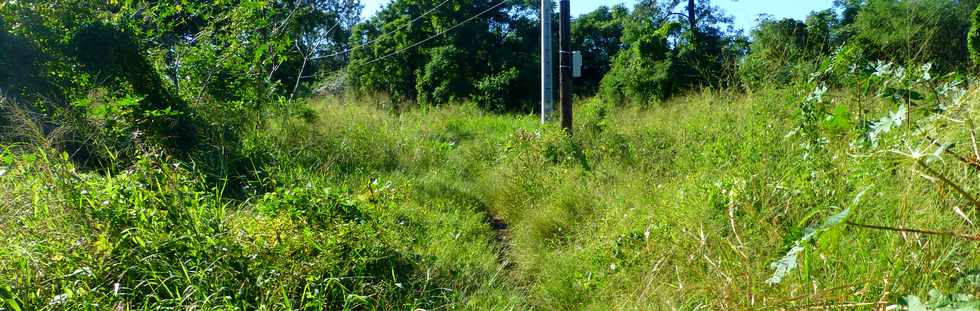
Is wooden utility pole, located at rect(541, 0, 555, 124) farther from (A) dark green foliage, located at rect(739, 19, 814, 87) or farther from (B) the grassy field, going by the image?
(B) the grassy field

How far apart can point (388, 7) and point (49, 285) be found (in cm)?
2383

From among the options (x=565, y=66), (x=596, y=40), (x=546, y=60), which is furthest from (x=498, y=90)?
(x=565, y=66)

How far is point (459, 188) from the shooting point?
6699 millimetres

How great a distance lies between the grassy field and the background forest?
18mm

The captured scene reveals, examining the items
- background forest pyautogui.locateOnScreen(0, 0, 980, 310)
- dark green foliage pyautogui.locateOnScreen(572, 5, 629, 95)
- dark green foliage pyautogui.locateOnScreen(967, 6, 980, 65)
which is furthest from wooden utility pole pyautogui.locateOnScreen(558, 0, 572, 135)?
dark green foliage pyautogui.locateOnScreen(572, 5, 629, 95)

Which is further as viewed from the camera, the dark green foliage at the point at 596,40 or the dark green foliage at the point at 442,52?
the dark green foliage at the point at 596,40

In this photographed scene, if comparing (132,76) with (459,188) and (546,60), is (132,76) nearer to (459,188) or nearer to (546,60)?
(459,188)

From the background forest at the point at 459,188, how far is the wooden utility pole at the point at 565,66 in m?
0.65

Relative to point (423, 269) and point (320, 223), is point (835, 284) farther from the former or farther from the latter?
point (320, 223)

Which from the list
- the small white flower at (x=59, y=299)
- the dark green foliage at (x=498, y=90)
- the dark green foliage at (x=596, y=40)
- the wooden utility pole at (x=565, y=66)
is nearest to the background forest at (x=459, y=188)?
the small white flower at (x=59, y=299)

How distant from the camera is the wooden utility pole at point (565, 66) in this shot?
866cm

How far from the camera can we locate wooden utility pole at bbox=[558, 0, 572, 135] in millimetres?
8664

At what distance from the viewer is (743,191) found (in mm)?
3709

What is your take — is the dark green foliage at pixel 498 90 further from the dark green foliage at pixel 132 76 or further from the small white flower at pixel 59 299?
the small white flower at pixel 59 299
